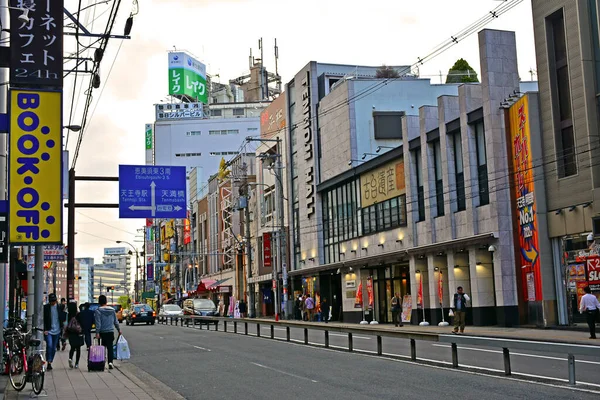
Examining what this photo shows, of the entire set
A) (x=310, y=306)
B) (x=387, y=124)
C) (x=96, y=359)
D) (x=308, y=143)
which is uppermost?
(x=387, y=124)

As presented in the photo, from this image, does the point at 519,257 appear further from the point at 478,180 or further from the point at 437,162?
the point at 437,162

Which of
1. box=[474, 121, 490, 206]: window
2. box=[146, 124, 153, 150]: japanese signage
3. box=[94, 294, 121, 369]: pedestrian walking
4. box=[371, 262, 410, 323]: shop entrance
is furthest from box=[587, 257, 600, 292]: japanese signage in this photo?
box=[146, 124, 153, 150]: japanese signage

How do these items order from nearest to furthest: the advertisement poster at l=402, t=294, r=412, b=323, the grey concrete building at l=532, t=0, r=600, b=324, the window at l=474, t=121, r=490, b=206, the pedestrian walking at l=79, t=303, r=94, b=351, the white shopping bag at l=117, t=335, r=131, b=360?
the pedestrian walking at l=79, t=303, r=94, b=351, the white shopping bag at l=117, t=335, r=131, b=360, the grey concrete building at l=532, t=0, r=600, b=324, the window at l=474, t=121, r=490, b=206, the advertisement poster at l=402, t=294, r=412, b=323

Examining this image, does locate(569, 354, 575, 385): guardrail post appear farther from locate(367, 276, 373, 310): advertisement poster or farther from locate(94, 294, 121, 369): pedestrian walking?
locate(367, 276, 373, 310): advertisement poster

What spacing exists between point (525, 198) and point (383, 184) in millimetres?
13795

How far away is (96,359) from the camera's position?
62.6ft

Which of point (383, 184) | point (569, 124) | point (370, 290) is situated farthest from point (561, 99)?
point (370, 290)

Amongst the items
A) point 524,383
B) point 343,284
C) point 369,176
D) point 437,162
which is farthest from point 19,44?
point 343,284

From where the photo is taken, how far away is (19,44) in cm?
1420

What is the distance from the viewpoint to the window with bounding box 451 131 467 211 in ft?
123

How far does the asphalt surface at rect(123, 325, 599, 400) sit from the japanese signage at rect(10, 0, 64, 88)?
258 inches

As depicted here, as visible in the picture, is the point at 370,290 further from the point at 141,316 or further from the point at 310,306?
the point at 141,316

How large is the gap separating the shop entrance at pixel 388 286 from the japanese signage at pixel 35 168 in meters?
31.5

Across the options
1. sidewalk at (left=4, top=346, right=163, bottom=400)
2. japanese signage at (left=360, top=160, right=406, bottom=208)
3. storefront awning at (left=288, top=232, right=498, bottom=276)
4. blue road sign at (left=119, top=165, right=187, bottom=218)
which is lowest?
sidewalk at (left=4, top=346, right=163, bottom=400)
